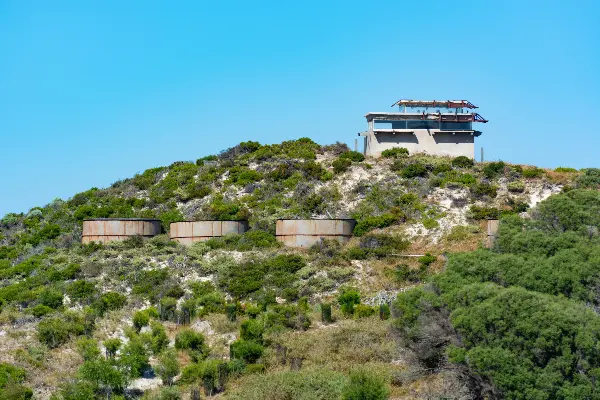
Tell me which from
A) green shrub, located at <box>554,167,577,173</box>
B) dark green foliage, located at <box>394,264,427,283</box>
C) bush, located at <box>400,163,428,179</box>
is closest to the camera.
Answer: dark green foliage, located at <box>394,264,427,283</box>

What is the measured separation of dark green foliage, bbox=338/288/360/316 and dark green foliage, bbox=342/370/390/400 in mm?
10150

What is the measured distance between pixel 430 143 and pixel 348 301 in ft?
82.7

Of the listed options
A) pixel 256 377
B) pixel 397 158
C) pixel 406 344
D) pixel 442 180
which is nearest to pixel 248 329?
pixel 256 377

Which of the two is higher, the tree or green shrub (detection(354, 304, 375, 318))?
green shrub (detection(354, 304, 375, 318))

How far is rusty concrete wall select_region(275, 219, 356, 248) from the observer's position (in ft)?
147

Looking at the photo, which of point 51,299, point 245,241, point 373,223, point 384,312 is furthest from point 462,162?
point 51,299

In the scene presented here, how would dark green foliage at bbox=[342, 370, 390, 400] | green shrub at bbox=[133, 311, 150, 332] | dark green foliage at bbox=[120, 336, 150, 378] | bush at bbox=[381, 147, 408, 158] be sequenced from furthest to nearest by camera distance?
bush at bbox=[381, 147, 408, 158] → green shrub at bbox=[133, 311, 150, 332] → dark green foliage at bbox=[120, 336, 150, 378] → dark green foliage at bbox=[342, 370, 390, 400]

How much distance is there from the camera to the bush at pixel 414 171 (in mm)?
53250

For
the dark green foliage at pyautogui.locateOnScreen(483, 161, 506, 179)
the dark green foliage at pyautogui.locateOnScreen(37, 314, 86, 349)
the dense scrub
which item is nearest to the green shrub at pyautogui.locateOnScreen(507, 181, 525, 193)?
the dark green foliage at pyautogui.locateOnScreen(483, 161, 506, 179)

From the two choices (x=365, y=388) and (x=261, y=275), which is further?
(x=261, y=275)

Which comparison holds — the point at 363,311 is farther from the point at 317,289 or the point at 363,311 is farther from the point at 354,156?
the point at 354,156

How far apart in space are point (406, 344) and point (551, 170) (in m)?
30.2

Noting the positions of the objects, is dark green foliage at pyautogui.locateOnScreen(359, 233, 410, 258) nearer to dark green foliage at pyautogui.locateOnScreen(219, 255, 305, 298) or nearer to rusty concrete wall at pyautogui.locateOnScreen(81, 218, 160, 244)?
dark green foliage at pyautogui.locateOnScreen(219, 255, 305, 298)

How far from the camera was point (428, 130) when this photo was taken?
192 ft
